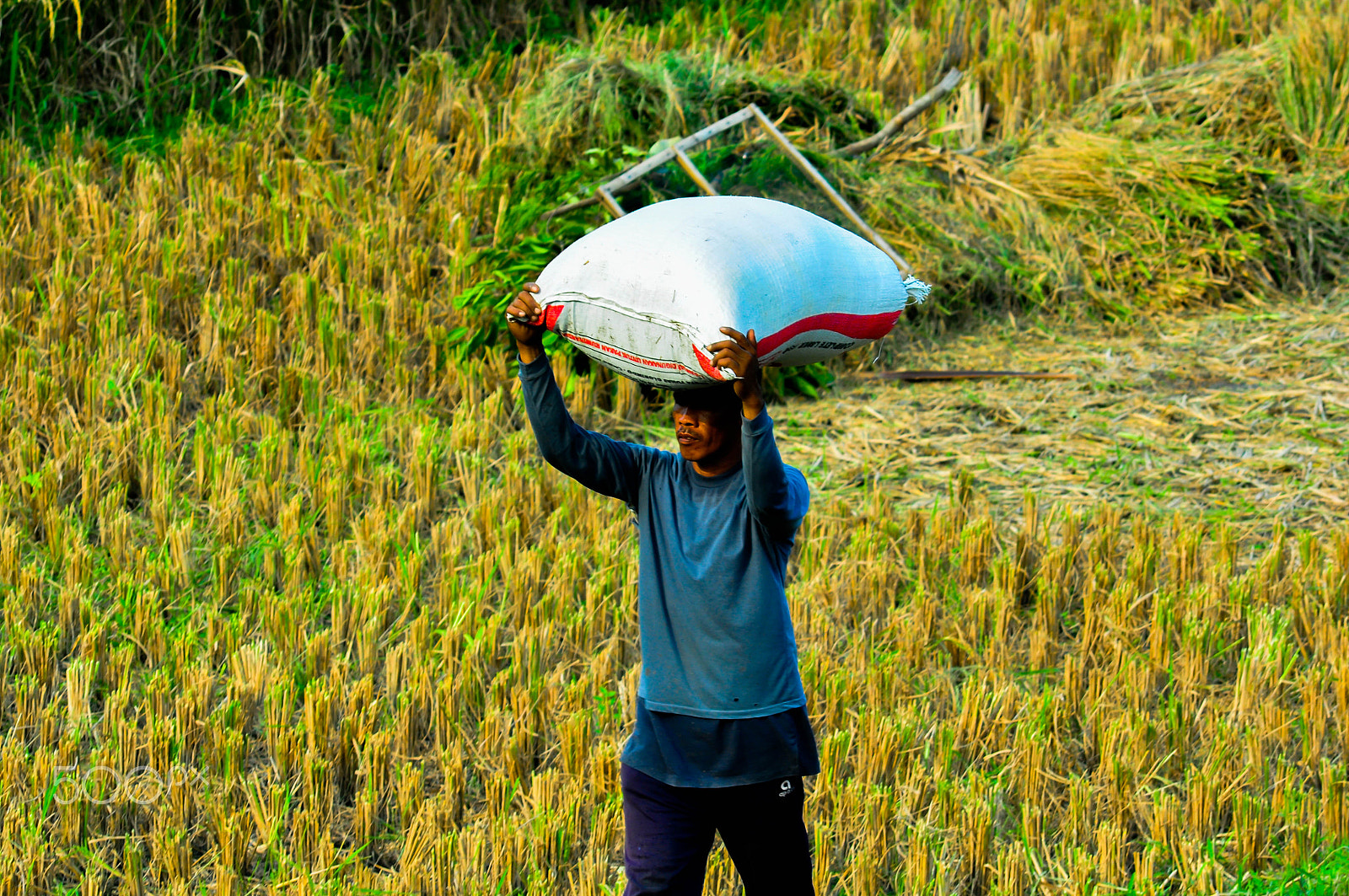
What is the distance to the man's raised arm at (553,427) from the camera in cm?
204

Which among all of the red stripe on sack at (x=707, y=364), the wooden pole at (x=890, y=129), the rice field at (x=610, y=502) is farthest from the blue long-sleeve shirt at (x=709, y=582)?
the wooden pole at (x=890, y=129)

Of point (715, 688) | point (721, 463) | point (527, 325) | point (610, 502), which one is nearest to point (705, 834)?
point (715, 688)

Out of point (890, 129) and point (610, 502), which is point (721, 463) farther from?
point (890, 129)

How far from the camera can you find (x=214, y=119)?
6.39 metres

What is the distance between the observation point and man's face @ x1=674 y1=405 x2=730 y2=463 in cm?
198

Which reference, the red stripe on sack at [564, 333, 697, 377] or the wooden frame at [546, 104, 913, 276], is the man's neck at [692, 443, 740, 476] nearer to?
the red stripe on sack at [564, 333, 697, 377]

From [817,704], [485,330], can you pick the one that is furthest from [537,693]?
[485,330]

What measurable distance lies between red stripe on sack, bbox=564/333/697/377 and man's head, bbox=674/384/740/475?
55 mm

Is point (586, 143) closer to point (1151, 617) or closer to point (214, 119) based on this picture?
point (214, 119)

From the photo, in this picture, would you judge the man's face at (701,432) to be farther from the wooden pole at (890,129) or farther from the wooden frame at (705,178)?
the wooden pole at (890,129)

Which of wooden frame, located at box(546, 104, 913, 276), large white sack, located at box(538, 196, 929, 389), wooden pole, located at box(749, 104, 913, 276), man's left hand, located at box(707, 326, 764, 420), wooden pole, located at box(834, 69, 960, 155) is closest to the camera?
man's left hand, located at box(707, 326, 764, 420)

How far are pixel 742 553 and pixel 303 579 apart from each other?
2.10 meters

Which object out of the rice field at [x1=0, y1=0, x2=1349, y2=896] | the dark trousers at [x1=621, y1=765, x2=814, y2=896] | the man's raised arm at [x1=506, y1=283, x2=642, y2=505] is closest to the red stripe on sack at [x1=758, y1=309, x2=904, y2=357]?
the man's raised arm at [x1=506, y1=283, x2=642, y2=505]

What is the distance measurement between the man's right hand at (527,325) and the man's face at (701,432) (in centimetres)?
26
